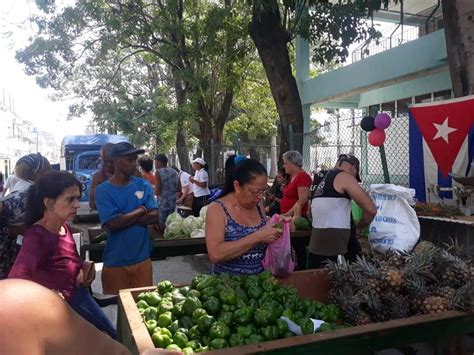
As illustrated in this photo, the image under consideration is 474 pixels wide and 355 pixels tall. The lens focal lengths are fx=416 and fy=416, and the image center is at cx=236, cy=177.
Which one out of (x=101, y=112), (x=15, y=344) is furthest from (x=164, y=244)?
(x=101, y=112)

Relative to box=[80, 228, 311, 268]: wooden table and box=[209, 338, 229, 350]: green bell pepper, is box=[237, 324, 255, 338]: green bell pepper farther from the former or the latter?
box=[80, 228, 311, 268]: wooden table

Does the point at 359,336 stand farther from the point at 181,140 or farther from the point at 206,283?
the point at 181,140

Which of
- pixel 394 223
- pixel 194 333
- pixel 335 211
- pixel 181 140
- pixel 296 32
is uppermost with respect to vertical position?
pixel 296 32

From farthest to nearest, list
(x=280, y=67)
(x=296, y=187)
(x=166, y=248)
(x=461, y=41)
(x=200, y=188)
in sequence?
(x=200, y=188) < (x=280, y=67) < (x=461, y=41) < (x=296, y=187) < (x=166, y=248)

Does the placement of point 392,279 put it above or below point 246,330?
A: above

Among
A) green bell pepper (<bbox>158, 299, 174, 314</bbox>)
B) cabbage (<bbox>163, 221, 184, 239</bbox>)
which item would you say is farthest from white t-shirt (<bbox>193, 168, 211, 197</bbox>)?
green bell pepper (<bbox>158, 299, 174, 314</bbox>)

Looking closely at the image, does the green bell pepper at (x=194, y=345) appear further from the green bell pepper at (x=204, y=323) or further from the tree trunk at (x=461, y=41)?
the tree trunk at (x=461, y=41)

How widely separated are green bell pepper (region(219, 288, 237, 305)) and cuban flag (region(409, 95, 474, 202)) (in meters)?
4.47

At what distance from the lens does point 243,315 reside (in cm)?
221

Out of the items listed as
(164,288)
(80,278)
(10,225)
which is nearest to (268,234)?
(164,288)

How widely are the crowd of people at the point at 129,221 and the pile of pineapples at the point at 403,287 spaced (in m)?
0.56

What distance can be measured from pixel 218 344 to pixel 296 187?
357 centimetres

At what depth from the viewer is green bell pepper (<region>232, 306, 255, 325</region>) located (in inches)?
86.6

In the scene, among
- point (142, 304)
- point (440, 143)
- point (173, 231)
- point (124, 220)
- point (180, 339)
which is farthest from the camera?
point (440, 143)
